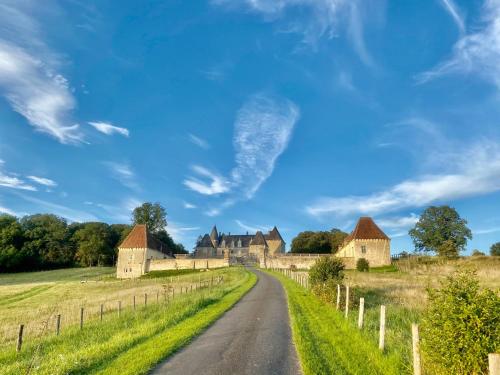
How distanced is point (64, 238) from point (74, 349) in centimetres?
9064

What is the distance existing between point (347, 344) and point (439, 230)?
6721cm

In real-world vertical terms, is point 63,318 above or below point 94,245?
below

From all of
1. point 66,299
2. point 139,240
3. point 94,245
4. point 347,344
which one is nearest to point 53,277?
point 139,240

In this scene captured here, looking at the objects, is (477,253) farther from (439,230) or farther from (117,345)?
(117,345)

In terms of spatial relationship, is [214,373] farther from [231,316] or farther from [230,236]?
[230,236]

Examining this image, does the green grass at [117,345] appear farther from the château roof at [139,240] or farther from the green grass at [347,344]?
the château roof at [139,240]

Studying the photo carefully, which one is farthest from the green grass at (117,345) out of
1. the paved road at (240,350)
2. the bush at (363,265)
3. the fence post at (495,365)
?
the bush at (363,265)

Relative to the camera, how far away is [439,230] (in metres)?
67.0

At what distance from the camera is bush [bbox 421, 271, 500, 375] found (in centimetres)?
564

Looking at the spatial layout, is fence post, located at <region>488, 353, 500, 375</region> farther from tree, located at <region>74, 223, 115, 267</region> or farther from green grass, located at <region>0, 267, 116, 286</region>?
tree, located at <region>74, 223, 115, 267</region>

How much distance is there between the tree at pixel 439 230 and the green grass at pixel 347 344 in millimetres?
58531

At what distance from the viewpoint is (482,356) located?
18.4 feet

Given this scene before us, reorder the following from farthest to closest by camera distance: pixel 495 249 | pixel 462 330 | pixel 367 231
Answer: pixel 495 249 → pixel 367 231 → pixel 462 330

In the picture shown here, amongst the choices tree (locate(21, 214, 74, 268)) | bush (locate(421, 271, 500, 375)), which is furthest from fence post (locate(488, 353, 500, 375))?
tree (locate(21, 214, 74, 268))
